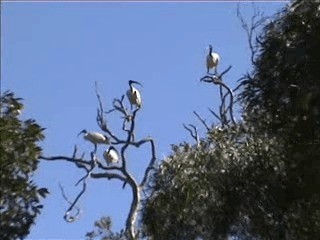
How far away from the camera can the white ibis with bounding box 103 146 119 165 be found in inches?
586

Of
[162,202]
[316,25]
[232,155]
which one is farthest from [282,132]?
[162,202]

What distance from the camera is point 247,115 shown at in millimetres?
9656

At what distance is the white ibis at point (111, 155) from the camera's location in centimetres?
1488

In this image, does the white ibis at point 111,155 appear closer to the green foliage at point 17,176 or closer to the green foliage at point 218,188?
the green foliage at point 218,188

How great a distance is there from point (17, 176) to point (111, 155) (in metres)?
8.80

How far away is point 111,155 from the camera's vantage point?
14875 millimetres

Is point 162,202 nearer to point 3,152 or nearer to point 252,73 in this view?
point 252,73

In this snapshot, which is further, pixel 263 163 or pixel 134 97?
pixel 134 97

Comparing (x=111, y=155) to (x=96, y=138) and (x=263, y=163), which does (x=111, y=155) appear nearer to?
(x=96, y=138)

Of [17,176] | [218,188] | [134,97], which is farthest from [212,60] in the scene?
[17,176]

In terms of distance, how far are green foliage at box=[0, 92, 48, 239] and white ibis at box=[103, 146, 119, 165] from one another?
8.42 m

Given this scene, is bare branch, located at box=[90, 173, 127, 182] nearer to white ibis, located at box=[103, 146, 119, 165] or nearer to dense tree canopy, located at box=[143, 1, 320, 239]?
white ibis, located at box=[103, 146, 119, 165]

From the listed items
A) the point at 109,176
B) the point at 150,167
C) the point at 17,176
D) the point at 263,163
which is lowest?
the point at 17,176

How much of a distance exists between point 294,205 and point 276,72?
1.93 metres
